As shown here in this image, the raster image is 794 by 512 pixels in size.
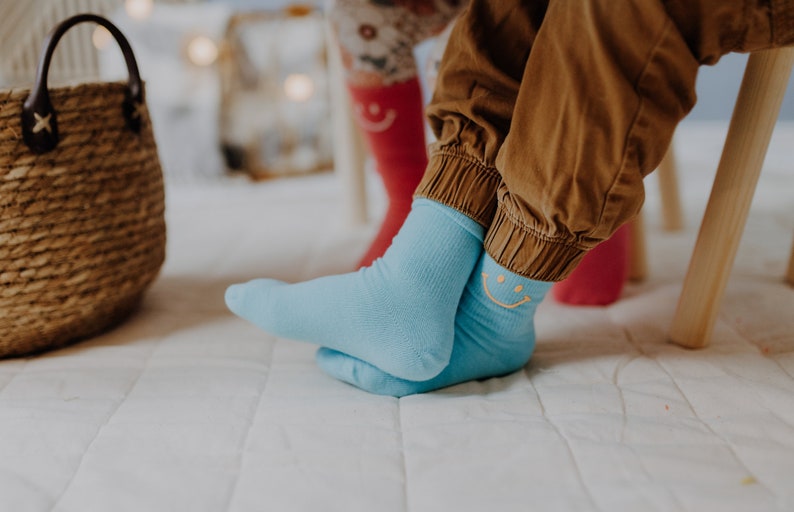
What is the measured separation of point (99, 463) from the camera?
460 mm

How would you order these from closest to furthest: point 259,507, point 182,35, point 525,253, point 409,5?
point 259,507 → point 525,253 → point 409,5 → point 182,35

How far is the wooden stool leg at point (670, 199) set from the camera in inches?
41.2

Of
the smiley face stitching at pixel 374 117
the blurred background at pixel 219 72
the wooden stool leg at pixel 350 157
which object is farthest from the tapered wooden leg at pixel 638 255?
the blurred background at pixel 219 72

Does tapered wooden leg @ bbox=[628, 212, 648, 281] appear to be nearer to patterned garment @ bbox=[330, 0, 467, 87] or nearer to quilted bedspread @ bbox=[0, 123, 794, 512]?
quilted bedspread @ bbox=[0, 123, 794, 512]

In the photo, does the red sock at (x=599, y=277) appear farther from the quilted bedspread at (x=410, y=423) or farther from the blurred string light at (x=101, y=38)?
the blurred string light at (x=101, y=38)

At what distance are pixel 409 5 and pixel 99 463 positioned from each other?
0.58 metres

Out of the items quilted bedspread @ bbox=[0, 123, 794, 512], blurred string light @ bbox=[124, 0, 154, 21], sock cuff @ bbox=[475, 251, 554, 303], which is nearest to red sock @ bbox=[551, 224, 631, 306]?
quilted bedspread @ bbox=[0, 123, 794, 512]

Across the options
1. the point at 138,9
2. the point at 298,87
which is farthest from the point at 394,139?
the point at 138,9

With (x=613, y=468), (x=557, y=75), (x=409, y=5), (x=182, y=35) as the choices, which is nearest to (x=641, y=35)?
(x=557, y=75)

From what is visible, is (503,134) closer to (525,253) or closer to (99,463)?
(525,253)

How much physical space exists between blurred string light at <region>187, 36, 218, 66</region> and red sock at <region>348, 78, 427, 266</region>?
0.75 m

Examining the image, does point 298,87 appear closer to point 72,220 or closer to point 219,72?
→ point 219,72

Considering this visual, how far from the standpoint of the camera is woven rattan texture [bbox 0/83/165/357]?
23.7 inches

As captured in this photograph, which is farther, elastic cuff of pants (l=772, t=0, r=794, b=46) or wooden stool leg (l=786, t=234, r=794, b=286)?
wooden stool leg (l=786, t=234, r=794, b=286)
